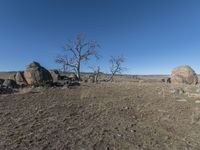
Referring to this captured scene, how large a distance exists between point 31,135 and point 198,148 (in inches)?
185

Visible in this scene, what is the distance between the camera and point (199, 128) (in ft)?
26.5

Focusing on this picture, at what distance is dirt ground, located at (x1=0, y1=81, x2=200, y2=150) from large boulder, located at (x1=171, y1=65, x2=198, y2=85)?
59.9 feet

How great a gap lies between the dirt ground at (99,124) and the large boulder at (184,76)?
59.9 ft

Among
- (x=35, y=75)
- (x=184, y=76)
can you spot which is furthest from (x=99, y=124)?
(x=184, y=76)

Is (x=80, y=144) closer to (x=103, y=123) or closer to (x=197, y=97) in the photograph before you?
(x=103, y=123)

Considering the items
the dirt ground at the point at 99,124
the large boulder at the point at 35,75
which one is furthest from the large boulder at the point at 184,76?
the dirt ground at the point at 99,124

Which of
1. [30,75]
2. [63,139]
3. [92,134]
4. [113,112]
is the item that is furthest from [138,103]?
[30,75]

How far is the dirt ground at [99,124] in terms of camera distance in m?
6.54

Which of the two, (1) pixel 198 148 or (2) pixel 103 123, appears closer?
(1) pixel 198 148

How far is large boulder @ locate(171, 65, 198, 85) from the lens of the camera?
1162 inches

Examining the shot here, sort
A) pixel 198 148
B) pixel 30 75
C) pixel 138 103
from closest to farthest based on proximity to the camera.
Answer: pixel 198 148
pixel 138 103
pixel 30 75

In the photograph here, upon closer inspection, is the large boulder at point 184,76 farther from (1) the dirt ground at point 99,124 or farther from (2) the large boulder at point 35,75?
(1) the dirt ground at point 99,124

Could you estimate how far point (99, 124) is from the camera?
27.1ft

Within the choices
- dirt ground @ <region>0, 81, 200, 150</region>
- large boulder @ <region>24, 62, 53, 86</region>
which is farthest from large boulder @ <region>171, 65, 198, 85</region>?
dirt ground @ <region>0, 81, 200, 150</region>
